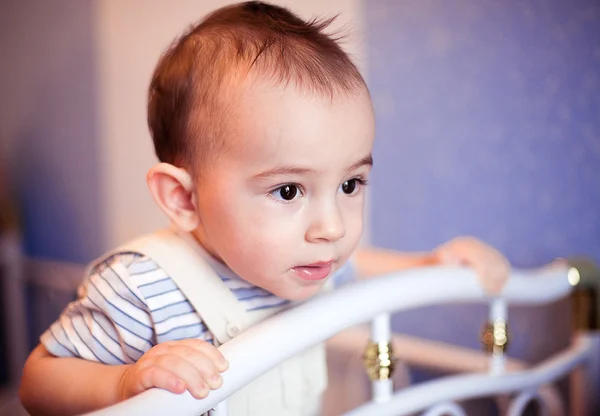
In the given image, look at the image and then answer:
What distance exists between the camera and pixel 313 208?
485 mm

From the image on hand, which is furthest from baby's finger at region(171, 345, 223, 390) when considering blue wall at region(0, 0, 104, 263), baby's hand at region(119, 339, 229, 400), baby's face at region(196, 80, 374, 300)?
blue wall at region(0, 0, 104, 263)

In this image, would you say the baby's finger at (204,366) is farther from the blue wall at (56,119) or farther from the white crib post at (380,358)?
the blue wall at (56,119)

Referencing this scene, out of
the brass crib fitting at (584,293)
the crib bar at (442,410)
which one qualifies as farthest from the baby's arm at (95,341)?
the brass crib fitting at (584,293)

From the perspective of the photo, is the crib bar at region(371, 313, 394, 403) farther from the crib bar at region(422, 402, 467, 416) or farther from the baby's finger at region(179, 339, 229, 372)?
the baby's finger at region(179, 339, 229, 372)

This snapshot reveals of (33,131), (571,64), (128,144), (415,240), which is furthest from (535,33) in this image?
(33,131)

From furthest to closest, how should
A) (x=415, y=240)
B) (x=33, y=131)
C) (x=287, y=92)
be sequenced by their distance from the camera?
1. (x=33, y=131)
2. (x=415, y=240)
3. (x=287, y=92)

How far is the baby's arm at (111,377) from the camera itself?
15.6 inches

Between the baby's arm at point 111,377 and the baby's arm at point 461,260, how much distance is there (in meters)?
0.34

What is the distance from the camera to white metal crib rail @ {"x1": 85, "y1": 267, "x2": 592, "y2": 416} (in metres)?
0.41

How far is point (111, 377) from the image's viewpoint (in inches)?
18.4

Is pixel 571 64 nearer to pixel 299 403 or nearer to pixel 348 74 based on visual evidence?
pixel 348 74

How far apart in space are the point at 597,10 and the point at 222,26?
0.54 meters

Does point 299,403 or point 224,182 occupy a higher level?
point 224,182

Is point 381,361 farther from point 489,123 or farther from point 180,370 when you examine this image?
point 489,123
